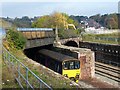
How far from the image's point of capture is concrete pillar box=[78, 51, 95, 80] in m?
23.3

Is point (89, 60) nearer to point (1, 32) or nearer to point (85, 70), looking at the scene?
point (85, 70)

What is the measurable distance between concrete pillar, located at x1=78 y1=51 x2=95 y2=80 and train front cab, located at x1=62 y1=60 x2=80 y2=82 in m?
1.33

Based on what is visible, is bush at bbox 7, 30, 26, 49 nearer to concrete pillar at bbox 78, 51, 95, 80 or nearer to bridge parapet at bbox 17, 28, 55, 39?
bridge parapet at bbox 17, 28, 55, 39

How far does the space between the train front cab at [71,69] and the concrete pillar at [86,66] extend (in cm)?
133

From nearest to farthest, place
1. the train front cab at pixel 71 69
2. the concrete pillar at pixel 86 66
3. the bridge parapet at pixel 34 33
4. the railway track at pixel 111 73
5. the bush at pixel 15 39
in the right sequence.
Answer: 1. the train front cab at pixel 71 69
2. the bush at pixel 15 39
3. the concrete pillar at pixel 86 66
4. the railway track at pixel 111 73
5. the bridge parapet at pixel 34 33

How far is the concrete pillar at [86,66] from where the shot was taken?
2330 cm

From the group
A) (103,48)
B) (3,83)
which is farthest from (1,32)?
(103,48)

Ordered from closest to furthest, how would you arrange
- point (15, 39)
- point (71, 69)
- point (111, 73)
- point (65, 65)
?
point (65, 65) < point (71, 69) < point (15, 39) < point (111, 73)

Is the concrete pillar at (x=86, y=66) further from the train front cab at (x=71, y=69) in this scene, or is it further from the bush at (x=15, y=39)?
the bush at (x=15, y=39)

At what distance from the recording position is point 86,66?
23.8m

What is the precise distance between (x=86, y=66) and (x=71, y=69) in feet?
9.90

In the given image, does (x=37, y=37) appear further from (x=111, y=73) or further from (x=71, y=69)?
(x=71, y=69)

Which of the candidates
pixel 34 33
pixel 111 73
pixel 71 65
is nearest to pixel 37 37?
pixel 34 33

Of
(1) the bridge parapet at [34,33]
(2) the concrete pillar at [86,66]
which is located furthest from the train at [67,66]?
(1) the bridge parapet at [34,33]
